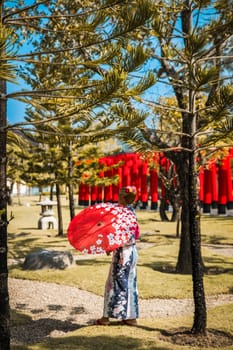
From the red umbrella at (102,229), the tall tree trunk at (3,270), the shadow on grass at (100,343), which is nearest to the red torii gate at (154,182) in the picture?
the red umbrella at (102,229)

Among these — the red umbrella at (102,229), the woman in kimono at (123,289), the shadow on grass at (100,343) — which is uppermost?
the red umbrella at (102,229)

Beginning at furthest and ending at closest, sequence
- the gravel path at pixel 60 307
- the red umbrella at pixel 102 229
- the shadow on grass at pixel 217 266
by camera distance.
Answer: the shadow on grass at pixel 217 266 < the gravel path at pixel 60 307 < the red umbrella at pixel 102 229

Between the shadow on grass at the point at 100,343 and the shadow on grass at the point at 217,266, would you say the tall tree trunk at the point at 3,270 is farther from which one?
the shadow on grass at the point at 217,266

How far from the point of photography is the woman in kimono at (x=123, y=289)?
5.32 metres

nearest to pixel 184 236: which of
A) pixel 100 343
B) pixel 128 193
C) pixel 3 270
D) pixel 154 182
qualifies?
pixel 128 193

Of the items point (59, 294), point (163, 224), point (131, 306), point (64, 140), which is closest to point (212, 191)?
point (163, 224)

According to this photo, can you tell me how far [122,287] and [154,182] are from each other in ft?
39.7

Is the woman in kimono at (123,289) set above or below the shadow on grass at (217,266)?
above

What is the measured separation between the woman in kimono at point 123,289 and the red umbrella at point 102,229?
19 centimetres

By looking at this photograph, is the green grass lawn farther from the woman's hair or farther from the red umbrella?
the woman's hair

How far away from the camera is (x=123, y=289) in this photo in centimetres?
534

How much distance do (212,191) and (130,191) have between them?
981 centimetres

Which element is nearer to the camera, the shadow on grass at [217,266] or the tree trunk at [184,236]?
the shadow on grass at [217,266]

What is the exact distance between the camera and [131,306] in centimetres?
537
